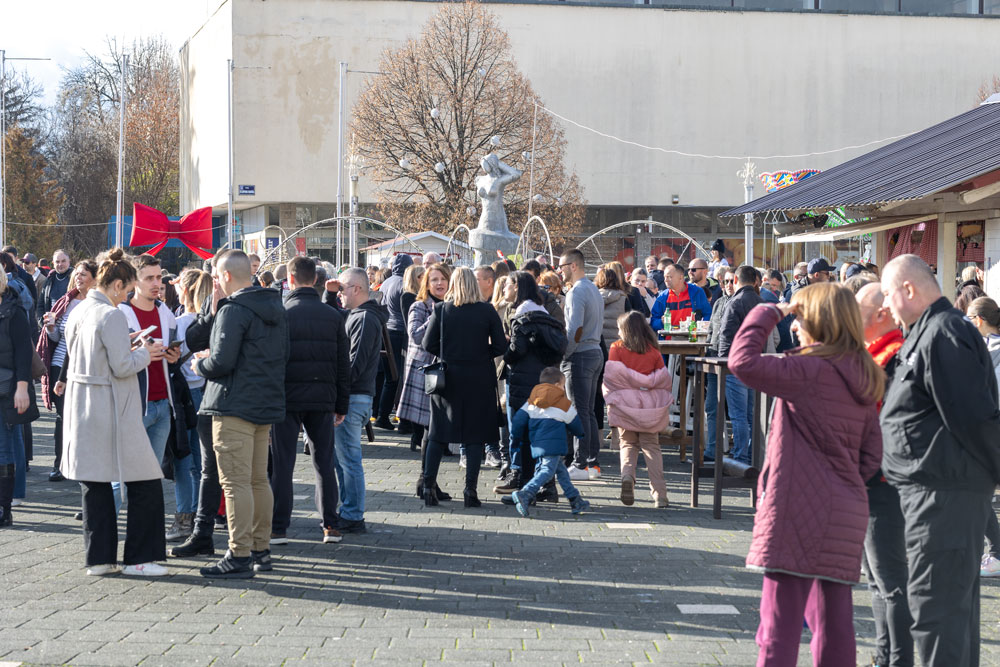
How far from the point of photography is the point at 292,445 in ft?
25.3

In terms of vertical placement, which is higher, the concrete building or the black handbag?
the concrete building

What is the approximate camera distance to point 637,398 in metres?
9.45

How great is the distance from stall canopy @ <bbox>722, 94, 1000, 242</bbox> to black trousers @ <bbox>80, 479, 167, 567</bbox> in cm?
729

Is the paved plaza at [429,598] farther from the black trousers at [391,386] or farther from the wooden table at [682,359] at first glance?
the black trousers at [391,386]

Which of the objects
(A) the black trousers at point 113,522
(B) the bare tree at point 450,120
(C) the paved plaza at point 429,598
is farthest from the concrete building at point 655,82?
(A) the black trousers at point 113,522

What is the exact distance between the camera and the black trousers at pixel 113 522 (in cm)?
688

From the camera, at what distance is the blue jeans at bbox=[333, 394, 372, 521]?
27.2 ft

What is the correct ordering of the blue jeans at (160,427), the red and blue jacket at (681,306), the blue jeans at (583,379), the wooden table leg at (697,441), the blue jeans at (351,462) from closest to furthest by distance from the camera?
the blue jeans at (160,427), the blue jeans at (351,462), the wooden table leg at (697,441), the blue jeans at (583,379), the red and blue jacket at (681,306)

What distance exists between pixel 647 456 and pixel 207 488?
376 centimetres

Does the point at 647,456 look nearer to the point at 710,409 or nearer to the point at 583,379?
the point at 583,379

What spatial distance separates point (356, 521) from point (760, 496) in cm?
431

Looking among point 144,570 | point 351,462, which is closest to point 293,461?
point 351,462

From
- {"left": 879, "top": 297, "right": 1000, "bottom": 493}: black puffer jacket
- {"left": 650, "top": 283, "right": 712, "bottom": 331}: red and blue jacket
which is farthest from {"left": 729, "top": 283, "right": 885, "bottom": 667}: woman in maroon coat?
{"left": 650, "top": 283, "right": 712, "bottom": 331}: red and blue jacket

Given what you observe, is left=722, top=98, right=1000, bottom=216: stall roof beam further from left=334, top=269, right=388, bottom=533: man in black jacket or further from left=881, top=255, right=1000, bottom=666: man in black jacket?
left=881, top=255, right=1000, bottom=666: man in black jacket
